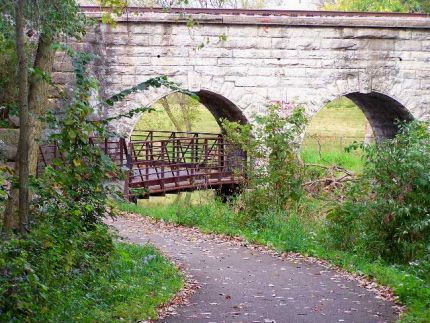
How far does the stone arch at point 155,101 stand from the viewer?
1983cm

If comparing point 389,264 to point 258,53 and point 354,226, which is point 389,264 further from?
point 258,53

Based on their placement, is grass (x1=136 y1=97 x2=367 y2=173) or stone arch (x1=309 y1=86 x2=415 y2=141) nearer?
stone arch (x1=309 y1=86 x2=415 y2=141)

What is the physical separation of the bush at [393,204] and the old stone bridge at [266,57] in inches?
343

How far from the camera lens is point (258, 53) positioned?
2106cm

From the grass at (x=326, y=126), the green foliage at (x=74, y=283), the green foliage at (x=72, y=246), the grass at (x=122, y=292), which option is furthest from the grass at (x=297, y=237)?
the grass at (x=326, y=126)

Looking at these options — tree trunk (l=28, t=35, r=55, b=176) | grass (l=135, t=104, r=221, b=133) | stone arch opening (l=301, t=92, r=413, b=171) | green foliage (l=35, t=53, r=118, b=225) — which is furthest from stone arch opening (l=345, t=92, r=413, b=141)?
green foliage (l=35, t=53, r=118, b=225)

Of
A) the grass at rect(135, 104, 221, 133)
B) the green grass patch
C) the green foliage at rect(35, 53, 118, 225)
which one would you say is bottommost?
the green grass patch

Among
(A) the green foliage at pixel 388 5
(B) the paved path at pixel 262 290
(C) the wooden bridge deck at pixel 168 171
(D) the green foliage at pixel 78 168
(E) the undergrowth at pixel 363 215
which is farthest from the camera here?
(A) the green foliage at pixel 388 5

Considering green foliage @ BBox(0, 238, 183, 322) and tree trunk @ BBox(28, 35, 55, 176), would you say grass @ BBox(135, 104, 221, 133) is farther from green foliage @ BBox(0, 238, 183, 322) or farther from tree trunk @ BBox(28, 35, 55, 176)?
green foliage @ BBox(0, 238, 183, 322)

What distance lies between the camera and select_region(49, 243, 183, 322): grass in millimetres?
7473

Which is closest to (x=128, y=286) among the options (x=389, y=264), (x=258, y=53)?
(x=389, y=264)

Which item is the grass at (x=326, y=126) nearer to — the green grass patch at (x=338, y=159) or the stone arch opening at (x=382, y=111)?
the green grass patch at (x=338, y=159)

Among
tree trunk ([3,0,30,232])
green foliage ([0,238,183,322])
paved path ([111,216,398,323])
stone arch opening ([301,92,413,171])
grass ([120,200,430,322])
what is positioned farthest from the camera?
stone arch opening ([301,92,413,171])

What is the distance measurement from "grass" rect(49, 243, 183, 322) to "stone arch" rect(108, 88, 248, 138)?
327 inches
